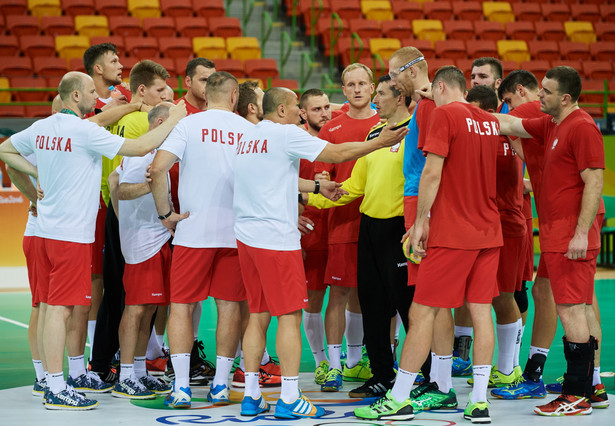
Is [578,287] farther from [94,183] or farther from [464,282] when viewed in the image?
[94,183]

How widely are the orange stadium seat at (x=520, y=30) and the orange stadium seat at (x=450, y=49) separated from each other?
1840 mm

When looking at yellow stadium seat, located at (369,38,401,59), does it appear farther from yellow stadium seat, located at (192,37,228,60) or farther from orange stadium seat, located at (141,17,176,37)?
orange stadium seat, located at (141,17,176,37)

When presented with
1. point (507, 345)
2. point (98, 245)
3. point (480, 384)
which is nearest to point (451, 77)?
point (480, 384)

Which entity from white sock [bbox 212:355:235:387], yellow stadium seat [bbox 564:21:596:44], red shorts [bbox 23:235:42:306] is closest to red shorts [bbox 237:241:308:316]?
white sock [bbox 212:355:235:387]

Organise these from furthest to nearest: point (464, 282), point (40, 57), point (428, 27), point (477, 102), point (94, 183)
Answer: point (428, 27), point (40, 57), point (477, 102), point (94, 183), point (464, 282)

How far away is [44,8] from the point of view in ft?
57.3

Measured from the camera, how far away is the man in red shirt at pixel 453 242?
536 cm

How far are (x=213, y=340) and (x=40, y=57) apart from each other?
956 cm

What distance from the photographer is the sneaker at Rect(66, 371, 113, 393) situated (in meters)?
6.23

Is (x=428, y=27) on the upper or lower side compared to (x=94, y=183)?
upper

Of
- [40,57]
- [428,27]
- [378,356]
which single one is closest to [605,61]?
[428,27]

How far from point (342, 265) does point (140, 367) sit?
5.61ft

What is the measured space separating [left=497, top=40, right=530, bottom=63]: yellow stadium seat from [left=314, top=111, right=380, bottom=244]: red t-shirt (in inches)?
525

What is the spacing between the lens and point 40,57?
16.1 meters
